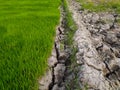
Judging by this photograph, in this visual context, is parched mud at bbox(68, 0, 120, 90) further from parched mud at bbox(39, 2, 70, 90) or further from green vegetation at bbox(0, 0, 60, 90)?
green vegetation at bbox(0, 0, 60, 90)

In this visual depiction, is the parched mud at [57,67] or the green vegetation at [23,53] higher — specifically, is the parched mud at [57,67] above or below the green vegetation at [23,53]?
below

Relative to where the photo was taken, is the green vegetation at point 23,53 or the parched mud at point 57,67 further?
the parched mud at point 57,67

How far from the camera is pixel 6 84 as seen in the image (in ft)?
15.6

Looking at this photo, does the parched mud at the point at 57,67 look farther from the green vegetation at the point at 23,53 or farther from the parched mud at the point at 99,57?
the parched mud at the point at 99,57

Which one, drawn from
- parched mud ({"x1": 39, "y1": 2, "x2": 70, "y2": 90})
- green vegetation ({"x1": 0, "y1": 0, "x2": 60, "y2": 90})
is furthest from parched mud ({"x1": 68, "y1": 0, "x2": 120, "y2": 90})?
Result: green vegetation ({"x1": 0, "y1": 0, "x2": 60, "y2": 90})

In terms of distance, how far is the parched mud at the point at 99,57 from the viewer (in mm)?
4895

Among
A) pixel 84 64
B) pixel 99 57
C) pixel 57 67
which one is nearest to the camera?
pixel 84 64

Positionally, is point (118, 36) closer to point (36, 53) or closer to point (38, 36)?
point (38, 36)

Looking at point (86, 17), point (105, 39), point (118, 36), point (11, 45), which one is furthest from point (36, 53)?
point (86, 17)

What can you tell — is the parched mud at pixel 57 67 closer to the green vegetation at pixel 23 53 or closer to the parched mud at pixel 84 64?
the parched mud at pixel 84 64

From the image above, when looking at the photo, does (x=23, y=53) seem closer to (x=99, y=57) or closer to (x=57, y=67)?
(x=57, y=67)

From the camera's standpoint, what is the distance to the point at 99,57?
662 cm

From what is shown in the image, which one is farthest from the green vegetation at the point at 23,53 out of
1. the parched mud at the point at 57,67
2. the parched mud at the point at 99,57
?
the parched mud at the point at 99,57

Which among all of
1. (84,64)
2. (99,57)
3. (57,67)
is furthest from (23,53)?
(99,57)
